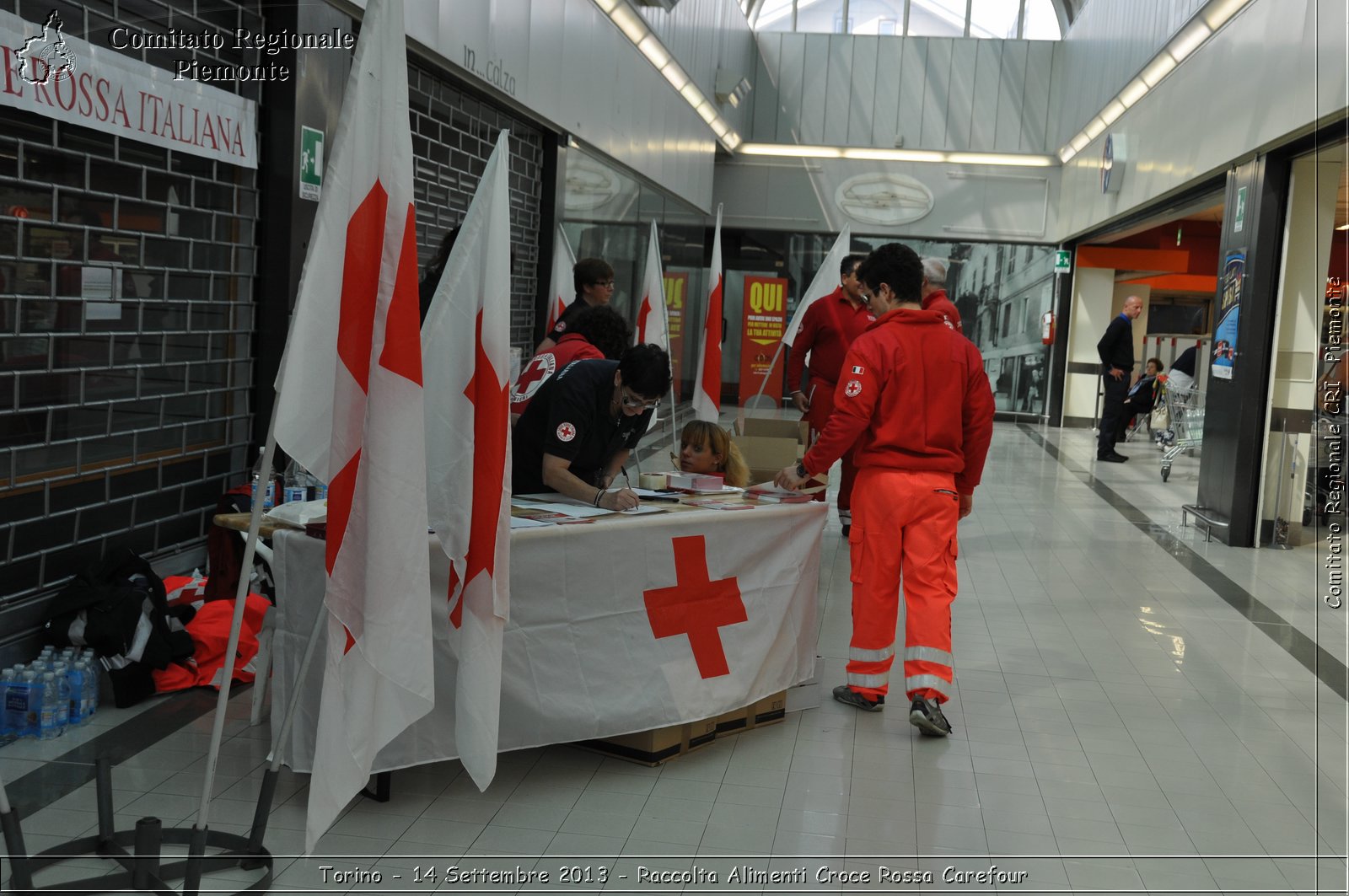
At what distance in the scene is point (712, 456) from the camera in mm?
4918

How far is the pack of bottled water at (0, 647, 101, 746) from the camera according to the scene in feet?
11.3

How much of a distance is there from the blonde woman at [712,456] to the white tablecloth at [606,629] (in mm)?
958

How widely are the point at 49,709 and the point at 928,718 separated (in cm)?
274

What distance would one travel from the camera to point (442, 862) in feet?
9.39

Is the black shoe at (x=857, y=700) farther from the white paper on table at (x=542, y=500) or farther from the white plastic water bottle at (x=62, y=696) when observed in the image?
the white plastic water bottle at (x=62, y=696)

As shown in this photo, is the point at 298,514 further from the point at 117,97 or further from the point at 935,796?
the point at 935,796

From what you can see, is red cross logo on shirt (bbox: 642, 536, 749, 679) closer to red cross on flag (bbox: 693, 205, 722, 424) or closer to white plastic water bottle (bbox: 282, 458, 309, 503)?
white plastic water bottle (bbox: 282, 458, 309, 503)

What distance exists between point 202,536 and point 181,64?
186cm

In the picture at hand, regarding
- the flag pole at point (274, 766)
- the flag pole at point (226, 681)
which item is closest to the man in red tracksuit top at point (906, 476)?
the flag pole at point (274, 766)

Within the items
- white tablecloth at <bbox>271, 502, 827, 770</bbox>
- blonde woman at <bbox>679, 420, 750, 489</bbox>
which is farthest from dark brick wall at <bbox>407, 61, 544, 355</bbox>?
white tablecloth at <bbox>271, 502, 827, 770</bbox>

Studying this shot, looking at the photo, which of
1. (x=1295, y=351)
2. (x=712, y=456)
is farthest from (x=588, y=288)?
(x=1295, y=351)

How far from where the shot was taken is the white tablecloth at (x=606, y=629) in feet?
10.5

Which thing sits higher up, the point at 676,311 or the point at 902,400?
the point at 676,311

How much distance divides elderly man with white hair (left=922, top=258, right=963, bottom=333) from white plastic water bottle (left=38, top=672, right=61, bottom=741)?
314 centimetres
